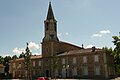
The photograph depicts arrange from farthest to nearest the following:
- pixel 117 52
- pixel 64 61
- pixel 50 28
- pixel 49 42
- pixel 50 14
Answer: pixel 50 14 < pixel 50 28 < pixel 49 42 < pixel 64 61 < pixel 117 52

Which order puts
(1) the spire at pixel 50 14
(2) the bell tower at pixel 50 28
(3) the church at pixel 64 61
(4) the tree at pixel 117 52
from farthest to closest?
(1) the spire at pixel 50 14, (2) the bell tower at pixel 50 28, (3) the church at pixel 64 61, (4) the tree at pixel 117 52

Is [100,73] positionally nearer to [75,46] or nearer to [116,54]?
[116,54]

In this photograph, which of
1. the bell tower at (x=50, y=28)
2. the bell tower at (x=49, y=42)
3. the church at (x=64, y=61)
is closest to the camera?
the church at (x=64, y=61)

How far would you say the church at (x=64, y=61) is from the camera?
55812mm

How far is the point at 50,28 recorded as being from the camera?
6575 cm

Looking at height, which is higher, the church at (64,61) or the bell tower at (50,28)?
the bell tower at (50,28)

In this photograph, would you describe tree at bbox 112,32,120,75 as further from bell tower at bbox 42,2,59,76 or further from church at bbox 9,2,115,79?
bell tower at bbox 42,2,59,76

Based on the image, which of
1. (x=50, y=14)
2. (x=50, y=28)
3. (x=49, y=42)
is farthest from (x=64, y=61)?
(x=50, y=14)

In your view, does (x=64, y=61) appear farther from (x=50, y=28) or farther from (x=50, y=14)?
(x=50, y=14)

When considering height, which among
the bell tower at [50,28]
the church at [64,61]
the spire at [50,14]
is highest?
the spire at [50,14]

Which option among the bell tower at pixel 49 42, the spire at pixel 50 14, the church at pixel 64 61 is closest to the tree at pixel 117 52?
the church at pixel 64 61

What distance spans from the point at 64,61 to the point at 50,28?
33.3ft

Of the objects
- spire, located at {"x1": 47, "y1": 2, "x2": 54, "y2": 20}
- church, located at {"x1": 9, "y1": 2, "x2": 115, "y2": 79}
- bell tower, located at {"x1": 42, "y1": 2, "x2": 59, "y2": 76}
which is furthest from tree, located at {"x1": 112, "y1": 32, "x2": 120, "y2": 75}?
spire, located at {"x1": 47, "y1": 2, "x2": 54, "y2": 20}

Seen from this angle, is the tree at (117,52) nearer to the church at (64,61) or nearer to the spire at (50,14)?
the church at (64,61)
